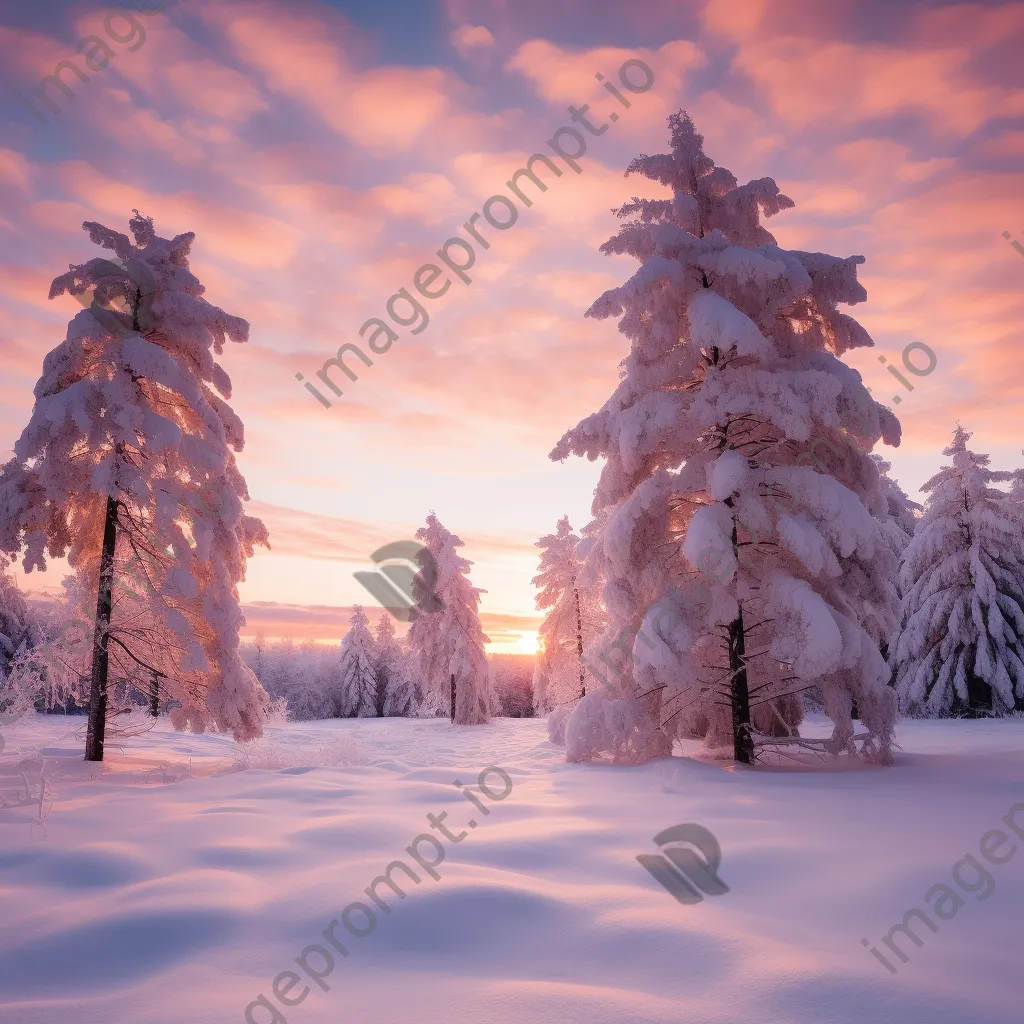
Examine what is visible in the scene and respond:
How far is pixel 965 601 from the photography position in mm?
21359

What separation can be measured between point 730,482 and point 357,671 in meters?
45.7

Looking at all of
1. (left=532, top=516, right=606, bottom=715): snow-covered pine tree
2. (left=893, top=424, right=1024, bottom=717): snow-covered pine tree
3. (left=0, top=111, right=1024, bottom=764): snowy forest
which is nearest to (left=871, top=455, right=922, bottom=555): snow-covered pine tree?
(left=893, top=424, right=1024, bottom=717): snow-covered pine tree

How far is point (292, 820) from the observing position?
5652 mm

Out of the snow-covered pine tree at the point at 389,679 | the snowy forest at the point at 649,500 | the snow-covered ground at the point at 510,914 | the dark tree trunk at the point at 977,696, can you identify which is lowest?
the snow-covered pine tree at the point at 389,679

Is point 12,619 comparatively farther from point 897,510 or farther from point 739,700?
point 897,510

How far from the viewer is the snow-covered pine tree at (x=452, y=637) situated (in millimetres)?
31594

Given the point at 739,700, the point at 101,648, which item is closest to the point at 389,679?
the point at 101,648

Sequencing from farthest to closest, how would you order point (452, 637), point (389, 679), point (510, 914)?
point (389, 679) → point (452, 637) → point (510, 914)

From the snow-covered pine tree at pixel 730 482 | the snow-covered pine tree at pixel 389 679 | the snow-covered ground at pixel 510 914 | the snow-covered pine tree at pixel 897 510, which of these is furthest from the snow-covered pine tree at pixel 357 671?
the snow-covered ground at pixel 510 914

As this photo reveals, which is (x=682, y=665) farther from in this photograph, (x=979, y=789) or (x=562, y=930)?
(x=562, y=930)

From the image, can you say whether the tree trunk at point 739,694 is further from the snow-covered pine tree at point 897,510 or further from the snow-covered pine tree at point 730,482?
the snow-covered pine tree at point 897,510

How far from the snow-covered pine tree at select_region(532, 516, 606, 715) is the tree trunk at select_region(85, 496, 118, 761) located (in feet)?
68.0

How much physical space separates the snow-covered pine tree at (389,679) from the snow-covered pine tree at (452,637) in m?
17.7

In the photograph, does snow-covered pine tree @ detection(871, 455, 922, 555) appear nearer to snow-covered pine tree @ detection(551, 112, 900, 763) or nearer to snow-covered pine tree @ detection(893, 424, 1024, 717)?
snow-covered pine tree @ detection(893, 424, 1024, 717)
